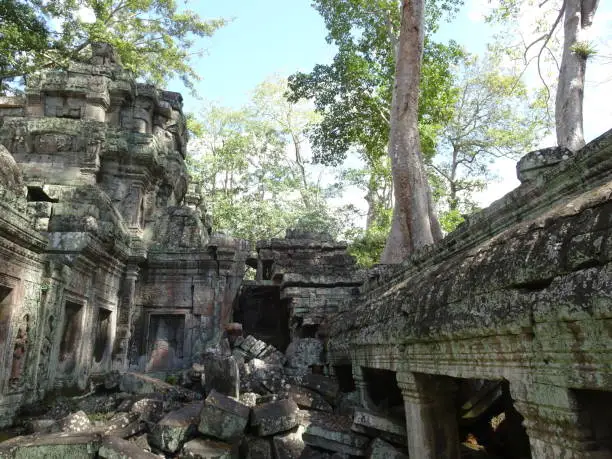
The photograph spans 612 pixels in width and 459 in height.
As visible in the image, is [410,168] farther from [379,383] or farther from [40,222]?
[40,222]

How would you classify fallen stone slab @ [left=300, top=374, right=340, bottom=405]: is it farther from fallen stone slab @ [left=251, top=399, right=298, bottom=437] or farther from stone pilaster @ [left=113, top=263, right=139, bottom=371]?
stone pilaster @ [left=113, top=263, right=139, bottom=371]

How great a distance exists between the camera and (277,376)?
6.61m

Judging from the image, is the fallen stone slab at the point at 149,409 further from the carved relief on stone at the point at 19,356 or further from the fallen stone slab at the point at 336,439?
the fallen stone slab at the point at 336,439

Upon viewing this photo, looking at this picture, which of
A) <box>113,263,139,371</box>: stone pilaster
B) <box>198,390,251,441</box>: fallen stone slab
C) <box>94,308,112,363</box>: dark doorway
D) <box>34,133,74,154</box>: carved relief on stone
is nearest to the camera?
<box>198,390,251,441</box>: fallen stone slab

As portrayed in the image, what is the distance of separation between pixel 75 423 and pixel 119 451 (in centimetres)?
117

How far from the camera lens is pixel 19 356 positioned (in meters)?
5.29

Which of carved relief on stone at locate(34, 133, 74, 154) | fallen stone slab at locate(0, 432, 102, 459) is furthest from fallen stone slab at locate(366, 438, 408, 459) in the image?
carved relief on stone at locate(34, 133, 74, 154)

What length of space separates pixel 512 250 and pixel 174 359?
771 centimetres

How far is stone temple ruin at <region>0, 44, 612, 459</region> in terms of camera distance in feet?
6.88

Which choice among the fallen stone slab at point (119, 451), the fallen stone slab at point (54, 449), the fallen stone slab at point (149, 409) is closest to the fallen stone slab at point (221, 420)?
the fallen stone slab at point (119, 451)

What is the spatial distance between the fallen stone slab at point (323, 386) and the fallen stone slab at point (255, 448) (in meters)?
1.59

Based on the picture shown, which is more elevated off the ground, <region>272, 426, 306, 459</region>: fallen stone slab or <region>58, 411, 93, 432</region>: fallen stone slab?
<region>58, 411, 93, 432</region>: fallen stone slab

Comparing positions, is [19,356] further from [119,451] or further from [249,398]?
[249,398]

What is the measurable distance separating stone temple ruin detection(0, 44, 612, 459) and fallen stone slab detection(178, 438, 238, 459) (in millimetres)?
20
